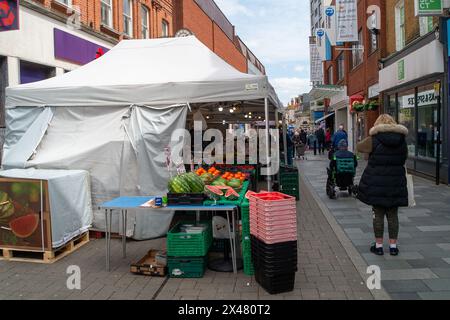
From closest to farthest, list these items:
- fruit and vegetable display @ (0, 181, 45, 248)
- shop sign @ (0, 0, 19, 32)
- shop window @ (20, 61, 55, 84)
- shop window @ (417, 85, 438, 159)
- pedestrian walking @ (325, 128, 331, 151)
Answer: fruit and vegetable display @ (0, 181, 45, 248) < shop sign @ (0, 0, 19, 32) < shop window @ (20, 61, 55, 84) < shop window @ (417, 85, 438, 159) < pedestrian walking @ (325, 128, 331, 151)

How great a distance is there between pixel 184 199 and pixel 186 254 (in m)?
0.66

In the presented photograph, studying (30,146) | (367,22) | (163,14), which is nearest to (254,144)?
(30,146)

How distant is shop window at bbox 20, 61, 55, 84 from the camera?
11.3m

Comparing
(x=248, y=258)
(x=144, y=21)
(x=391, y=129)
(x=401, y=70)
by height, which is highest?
(x=144, y=21)

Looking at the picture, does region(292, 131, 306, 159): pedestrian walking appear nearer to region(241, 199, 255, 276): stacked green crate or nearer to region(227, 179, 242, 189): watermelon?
region(227, 179, 242, 189): watermelon

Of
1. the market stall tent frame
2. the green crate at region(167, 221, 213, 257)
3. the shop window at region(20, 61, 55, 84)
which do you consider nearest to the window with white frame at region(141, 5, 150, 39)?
the shop window at region(20, 61, 55, 84)

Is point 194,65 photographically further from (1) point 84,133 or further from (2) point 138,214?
(2) point 138,214

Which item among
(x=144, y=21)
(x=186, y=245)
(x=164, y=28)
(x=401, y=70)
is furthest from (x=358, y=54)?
(x=186, y=245)

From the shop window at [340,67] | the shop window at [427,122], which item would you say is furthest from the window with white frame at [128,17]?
the shop window at [340,67]

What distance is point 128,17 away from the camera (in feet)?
59.6

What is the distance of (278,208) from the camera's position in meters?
4.50

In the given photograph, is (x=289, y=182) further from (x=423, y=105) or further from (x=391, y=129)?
(x=423, y=105)

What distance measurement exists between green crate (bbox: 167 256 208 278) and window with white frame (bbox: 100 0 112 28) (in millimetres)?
12782

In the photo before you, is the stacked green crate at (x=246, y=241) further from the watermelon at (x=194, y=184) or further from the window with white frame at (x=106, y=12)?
the window with white frame at (x=106, y=12)
